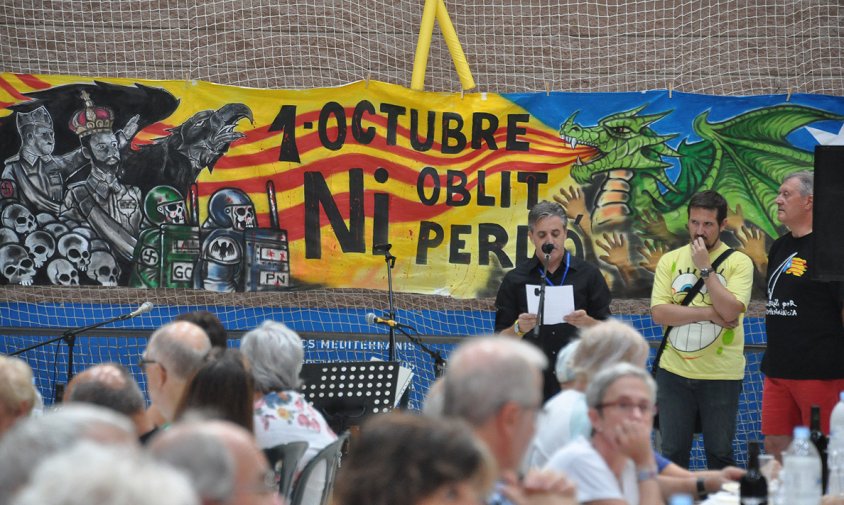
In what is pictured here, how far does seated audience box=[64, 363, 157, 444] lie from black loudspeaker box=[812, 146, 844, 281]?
131 inches

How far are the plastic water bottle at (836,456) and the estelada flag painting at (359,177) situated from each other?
328 cm

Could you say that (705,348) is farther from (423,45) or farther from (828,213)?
(423,45)

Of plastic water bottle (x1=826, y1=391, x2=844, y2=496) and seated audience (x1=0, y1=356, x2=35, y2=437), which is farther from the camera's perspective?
plastic water bottle (x1=826, y1=391, x2=844, y2=496)

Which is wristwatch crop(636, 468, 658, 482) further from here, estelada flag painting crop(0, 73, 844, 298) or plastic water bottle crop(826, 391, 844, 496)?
estelada flag painting crop(0, 73, 844, 298)

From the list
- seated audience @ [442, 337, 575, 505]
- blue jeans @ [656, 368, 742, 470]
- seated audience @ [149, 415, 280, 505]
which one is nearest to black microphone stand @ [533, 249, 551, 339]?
blue jeans @ [656, 368, 742, 470]

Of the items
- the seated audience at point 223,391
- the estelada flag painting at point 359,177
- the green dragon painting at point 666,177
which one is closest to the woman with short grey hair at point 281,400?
the seated audience at point 223,391

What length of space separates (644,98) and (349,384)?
3.04 m

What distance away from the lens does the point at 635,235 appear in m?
7.01

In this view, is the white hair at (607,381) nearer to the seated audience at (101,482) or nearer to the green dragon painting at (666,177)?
the seated audience at (101,482)

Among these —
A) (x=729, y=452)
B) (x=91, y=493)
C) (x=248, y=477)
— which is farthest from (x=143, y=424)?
(x=729, y=452)

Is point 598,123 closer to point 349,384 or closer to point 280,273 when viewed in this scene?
point 280,273

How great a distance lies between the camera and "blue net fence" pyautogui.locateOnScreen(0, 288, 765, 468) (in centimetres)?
715

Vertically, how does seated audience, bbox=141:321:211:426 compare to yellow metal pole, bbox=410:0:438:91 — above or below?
below

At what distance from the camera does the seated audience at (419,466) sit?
Answer: 1.87 m
